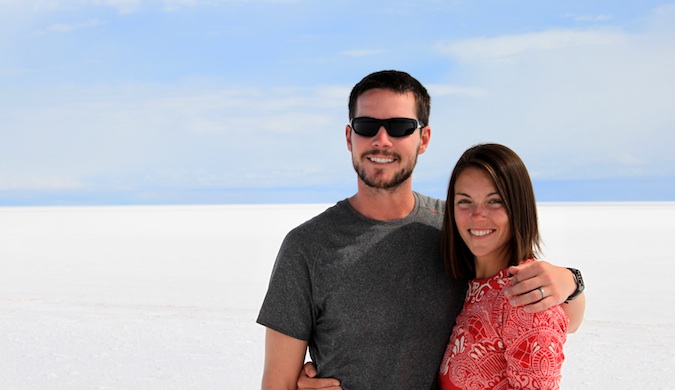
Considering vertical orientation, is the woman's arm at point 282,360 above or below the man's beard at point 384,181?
below

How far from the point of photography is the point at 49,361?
245 inches

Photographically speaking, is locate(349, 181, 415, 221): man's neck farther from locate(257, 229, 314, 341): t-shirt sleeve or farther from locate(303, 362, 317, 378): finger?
locate(303, 362, 317, 378): finger

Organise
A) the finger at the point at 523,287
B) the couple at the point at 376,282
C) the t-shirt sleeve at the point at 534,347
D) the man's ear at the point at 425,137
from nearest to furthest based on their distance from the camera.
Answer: the t-shirt sleeve at the point at 534,347, the finger at the point at 523,287, the couple at the point at 376,282, the man's ear at the point at 425,137

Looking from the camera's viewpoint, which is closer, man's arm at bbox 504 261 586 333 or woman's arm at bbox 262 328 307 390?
man's arm at bbox 504 261 586 333

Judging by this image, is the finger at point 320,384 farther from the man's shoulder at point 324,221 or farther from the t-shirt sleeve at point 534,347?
the t-shirt sleeve at point 534,347

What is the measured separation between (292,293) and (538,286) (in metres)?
0.84

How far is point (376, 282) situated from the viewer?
2.40 m

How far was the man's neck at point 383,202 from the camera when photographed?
2469mm

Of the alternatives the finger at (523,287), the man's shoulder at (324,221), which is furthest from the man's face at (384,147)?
the finger at (523,287)

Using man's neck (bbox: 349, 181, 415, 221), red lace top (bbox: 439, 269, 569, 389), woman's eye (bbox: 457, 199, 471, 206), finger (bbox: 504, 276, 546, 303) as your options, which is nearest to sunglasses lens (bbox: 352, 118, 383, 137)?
man's neck (bbox: 349, 181, 415, 221)

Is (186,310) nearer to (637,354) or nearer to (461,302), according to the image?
(637,354)

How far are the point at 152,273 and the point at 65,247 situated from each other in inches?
251

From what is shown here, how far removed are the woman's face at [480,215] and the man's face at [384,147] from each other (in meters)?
0.30

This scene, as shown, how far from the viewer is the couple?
2391mm
